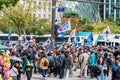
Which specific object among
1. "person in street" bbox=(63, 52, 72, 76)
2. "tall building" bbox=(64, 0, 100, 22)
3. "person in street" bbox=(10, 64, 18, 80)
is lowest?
"tall building" bbox=(64, 0, 100, 22)

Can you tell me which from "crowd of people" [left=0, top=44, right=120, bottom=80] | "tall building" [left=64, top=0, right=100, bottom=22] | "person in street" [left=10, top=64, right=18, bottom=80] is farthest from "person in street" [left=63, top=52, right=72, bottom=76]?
"tall building" [left=64, top=0, right=100, bottom=22]

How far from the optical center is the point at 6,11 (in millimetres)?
63000

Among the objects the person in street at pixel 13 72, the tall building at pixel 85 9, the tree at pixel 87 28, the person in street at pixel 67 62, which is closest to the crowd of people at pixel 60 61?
the person in street at pixel 67 62

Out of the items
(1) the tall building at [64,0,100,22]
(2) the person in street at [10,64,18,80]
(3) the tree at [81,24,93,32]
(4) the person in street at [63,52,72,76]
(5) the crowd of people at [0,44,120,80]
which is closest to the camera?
(2) the person in street at [10,64,18,80]

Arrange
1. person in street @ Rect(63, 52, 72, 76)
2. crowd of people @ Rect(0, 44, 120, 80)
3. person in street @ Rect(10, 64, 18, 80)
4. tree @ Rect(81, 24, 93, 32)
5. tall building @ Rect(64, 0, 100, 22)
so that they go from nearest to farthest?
1. person in street @ Rect(10, 64, 18, 80)
2. crowd of people @ Rect(0, 44, 120, 80)
3. person in street @ Rect(63, 52, 72, 76)
4. tree @ Rect(81, 24, 93, 32)
5. tall building @ Rect(64, 0, 100, 22)

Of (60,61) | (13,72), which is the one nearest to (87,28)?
(60,61)

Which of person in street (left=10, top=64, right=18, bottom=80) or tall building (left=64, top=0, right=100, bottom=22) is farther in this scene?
tall building (left=64, top=0, right=100, bottom=22)

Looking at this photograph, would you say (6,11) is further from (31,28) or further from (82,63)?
(82,63)

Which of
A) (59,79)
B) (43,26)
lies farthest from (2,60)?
(43,26)

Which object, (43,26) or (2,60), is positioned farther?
(43,26)

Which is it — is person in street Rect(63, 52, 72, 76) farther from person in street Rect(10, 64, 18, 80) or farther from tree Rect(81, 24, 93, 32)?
tree Rect(81, 24, 93, 32)

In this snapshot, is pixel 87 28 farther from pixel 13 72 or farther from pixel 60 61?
pixel 13 72

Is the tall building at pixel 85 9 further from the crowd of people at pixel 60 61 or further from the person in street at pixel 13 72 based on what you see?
the person in street at pixel 13 72

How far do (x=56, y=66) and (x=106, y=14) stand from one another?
128 metres
